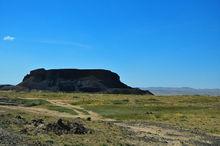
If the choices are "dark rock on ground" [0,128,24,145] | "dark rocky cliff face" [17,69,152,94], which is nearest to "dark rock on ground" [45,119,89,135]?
"dark rock on ground" [0,128,24,145]

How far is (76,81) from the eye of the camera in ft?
610

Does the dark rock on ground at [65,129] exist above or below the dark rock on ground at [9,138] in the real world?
above

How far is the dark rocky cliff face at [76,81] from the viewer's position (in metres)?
181

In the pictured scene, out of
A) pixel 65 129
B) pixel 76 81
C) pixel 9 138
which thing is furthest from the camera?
pixel 76 81

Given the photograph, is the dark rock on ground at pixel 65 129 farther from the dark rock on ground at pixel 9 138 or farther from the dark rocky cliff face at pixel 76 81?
the dark rocky cliff face at pixel 76 81

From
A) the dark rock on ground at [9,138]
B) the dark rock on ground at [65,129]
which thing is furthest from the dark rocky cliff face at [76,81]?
the dark rock on ground at [9,138]

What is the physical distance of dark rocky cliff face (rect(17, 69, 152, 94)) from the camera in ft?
593

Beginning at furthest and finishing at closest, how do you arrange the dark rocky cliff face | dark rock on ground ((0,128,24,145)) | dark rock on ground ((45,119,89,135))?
the dark rocky cliff face → dark rock on ground ((45,119,89,135)) → dark rock on ground ((0,128,24,145))

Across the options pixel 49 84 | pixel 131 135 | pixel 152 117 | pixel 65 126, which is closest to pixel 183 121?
pixel 152 117

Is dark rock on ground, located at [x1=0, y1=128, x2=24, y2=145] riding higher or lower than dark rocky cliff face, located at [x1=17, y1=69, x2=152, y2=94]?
lower

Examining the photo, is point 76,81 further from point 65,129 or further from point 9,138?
point 9,138

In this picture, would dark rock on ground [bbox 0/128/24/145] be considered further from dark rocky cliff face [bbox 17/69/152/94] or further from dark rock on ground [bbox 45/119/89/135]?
dark rocky cliff face [bbox 17/69/152/94]

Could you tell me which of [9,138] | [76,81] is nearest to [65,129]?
[9,138]

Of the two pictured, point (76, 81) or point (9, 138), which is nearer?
point (9, 138)
